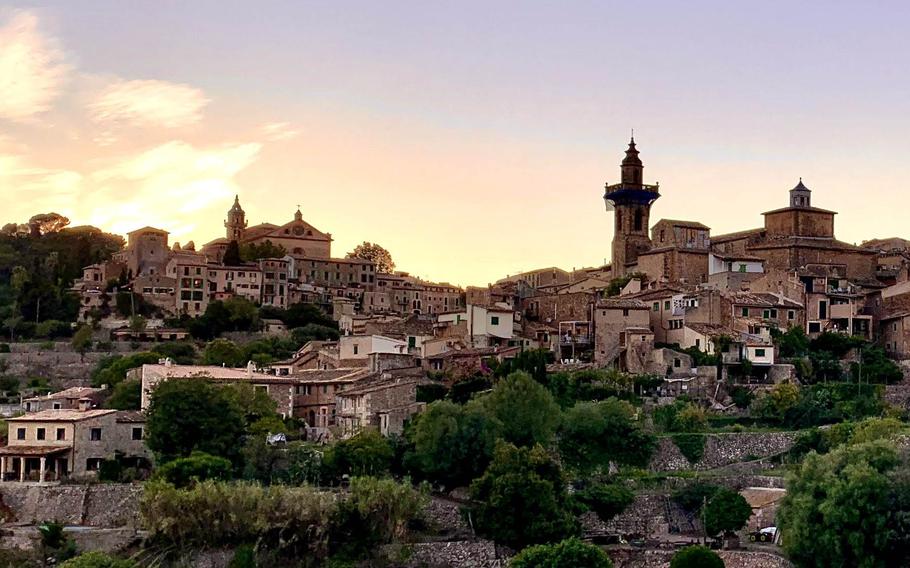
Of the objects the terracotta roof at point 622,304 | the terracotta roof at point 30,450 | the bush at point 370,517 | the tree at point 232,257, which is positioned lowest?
the bush at point 370,517

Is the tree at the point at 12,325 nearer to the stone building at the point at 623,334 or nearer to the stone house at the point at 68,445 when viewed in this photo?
the stone house at the point at 68,445

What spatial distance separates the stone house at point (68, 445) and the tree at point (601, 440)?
510 inches

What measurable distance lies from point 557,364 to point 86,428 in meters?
16.8

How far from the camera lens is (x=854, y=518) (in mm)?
38625

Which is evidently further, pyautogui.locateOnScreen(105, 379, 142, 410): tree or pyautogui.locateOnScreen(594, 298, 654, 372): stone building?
pyautogui.locateOnScreen(594, 298, 654, 372): stone building

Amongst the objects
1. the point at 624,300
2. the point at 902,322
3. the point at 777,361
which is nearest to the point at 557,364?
the point at 624,300

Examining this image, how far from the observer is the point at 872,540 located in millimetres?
38625

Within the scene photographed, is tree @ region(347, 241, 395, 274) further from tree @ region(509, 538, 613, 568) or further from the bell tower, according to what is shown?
tree @ region(509, 538, 613, 568)

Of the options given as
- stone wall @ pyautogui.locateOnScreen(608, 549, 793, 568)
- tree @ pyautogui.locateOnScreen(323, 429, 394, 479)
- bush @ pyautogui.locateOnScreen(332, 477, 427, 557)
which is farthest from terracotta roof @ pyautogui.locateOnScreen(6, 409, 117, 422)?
A: stone wall @ pyautogui.locateOnScreen(608, 549, 793, 568)

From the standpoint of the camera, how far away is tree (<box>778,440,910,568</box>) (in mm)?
38500

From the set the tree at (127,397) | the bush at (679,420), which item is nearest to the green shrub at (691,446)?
the bush at (679,420)

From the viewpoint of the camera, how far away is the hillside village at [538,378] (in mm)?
46250

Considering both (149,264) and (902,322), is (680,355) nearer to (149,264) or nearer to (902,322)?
(902,322)

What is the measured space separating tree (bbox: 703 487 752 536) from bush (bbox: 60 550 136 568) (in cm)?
1559
